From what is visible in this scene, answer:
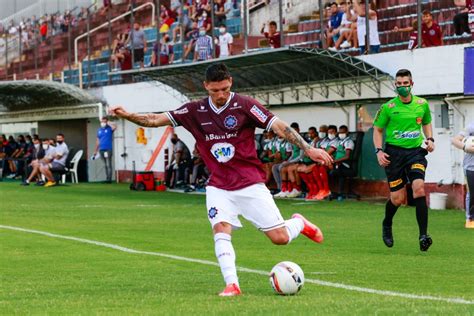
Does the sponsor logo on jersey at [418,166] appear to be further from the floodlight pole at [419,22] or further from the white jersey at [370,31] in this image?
A: the white jersey at [370,31]

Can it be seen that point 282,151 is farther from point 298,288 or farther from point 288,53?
point 298,288

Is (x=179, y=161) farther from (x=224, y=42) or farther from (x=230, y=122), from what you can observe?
(x=230, y=122)

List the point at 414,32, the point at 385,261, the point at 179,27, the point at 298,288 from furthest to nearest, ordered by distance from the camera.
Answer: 1. the point at 179,27
2. the point at 414,32
3. the point at 385,261
4. the point at 298,288

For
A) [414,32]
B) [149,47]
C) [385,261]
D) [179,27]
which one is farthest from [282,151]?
[385,261]

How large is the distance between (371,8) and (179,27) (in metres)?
10.3

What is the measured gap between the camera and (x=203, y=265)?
506 inches

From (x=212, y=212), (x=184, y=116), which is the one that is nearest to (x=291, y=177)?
(x=184, y=116)

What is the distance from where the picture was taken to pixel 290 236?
1038 cm

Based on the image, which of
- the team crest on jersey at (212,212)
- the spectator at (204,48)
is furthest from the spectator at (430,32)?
the team crest on jersey at (212,212)

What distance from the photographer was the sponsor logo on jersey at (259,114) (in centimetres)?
1010

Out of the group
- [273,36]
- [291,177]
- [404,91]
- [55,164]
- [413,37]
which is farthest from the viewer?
[55,164]

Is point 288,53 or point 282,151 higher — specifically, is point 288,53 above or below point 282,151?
above

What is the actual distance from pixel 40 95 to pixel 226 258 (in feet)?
122

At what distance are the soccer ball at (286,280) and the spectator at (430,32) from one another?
16.3 metres
